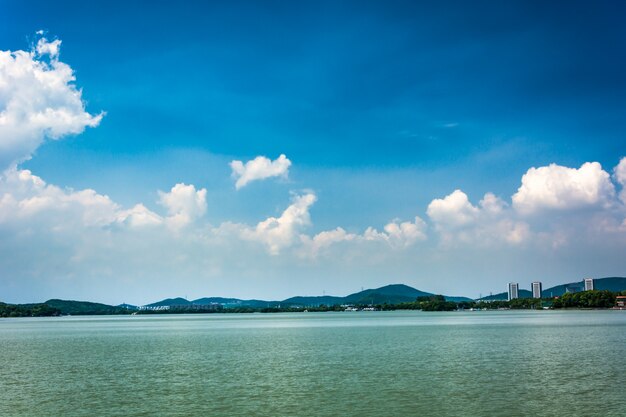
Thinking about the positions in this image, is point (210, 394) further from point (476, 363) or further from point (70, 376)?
point (476, 363)

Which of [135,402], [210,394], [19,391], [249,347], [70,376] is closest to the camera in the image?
[135,402]

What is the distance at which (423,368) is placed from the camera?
5000cm

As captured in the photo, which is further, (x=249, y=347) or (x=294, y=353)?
(x=249, y=347)

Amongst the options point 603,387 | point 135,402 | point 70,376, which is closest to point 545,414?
point 603,387

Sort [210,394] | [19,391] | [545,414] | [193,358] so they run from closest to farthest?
[545,414], [210,394], [19,391], [193,358]

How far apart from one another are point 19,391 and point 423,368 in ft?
104

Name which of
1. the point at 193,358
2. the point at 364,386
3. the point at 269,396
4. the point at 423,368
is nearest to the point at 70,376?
the point at 193,358

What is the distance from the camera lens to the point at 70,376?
49.0 m

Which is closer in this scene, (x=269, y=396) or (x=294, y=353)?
(x=269, y=396)

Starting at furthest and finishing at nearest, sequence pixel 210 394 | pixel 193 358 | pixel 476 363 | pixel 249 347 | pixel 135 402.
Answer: pixel 249 347, pixel 193 358, pixel 476 363, pixel 210 394, pixel 135 402

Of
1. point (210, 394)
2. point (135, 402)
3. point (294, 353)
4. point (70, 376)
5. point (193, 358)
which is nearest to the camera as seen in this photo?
point (135, 402)

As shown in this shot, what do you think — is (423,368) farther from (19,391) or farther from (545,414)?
(19,391)

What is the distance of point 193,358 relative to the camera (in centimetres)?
6284

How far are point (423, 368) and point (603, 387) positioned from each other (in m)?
15.5
